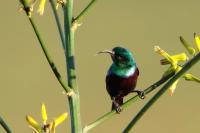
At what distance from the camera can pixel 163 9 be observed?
20766mm

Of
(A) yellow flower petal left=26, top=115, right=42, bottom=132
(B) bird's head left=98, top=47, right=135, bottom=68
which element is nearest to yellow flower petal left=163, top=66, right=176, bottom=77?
(A) yellow flower petal left=26, top=115, right=42, bottom=132

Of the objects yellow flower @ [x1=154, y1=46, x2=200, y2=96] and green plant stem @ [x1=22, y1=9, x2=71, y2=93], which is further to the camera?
yellow flower @ [x1=154, y1=46, x2=200, y2=96]

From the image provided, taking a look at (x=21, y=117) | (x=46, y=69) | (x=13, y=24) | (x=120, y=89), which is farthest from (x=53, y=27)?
(x=120, y=89)

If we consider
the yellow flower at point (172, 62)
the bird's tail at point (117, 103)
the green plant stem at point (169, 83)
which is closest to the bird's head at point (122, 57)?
the bird's tail at point (117, 103)

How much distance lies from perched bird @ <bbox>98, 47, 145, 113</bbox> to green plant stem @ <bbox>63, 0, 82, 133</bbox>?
713 millimetres

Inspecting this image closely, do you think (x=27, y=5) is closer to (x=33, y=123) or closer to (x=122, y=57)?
(x=33, y=123)

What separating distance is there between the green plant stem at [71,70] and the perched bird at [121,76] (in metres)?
0.71

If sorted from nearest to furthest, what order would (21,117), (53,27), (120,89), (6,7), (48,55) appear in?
1. (48,55)
2. (120,89)
3. (21,117)
4. (53,27)
5. (6,7)

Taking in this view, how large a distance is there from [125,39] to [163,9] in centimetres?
411

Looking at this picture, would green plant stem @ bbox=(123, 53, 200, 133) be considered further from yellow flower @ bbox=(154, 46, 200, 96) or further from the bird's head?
the bird's head

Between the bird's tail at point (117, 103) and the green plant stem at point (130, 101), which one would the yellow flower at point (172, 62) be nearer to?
the green plant stem at point (130, 101)

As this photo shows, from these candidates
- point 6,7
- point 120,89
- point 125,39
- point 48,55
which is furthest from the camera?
→ point 6,7

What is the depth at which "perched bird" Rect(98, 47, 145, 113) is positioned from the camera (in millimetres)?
3141

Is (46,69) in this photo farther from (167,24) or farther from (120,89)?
(120,89)
